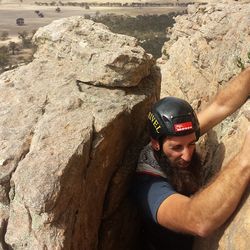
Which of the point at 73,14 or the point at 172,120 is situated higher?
the point at 172,120

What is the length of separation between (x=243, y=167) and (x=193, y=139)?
1248mm

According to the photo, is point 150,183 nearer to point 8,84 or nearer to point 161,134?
point 161,134

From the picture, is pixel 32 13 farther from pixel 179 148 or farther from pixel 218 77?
pixel 179 148

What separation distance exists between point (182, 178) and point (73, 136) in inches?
61.6

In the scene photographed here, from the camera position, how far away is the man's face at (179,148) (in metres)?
5.84

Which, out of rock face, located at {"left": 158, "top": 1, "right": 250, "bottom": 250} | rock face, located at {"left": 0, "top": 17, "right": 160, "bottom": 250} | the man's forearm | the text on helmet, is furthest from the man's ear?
the man's forearm

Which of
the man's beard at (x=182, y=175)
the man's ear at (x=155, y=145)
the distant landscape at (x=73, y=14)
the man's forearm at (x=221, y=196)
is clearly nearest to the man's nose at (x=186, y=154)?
the man's beard at (x=182, y=175)

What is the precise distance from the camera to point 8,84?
6508 mm

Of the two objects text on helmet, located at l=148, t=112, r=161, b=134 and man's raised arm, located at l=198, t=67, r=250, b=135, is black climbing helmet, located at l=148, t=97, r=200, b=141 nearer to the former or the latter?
text on helmet, located at l=148, t=112, r=161, b=134

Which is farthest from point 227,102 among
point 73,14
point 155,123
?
point 73,14

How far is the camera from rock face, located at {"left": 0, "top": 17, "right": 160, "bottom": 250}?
5090mm

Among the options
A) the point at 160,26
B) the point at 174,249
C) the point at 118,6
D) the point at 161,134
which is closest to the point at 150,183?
the point at 161,134

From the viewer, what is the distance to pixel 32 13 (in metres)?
130

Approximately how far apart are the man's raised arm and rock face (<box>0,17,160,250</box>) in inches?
34.0
